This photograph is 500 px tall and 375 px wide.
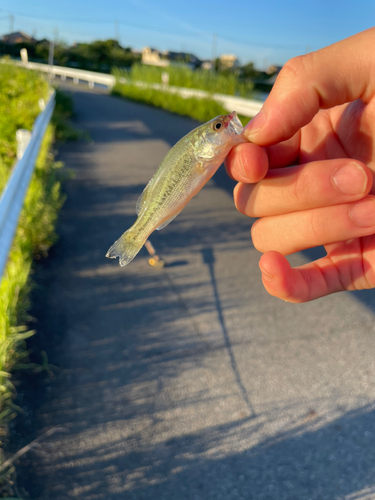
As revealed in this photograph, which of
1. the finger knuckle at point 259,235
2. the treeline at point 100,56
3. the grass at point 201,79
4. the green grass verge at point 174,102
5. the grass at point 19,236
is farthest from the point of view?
the treeline at point 100,56

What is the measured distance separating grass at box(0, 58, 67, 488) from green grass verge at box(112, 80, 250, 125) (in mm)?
5627

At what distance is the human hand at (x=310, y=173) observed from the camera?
164 cm

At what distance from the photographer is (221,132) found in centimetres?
147

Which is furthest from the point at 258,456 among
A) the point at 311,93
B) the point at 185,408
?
the point at 311,93

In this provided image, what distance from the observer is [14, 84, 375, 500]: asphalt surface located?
2697 millimetres

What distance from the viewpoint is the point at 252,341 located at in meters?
3.98

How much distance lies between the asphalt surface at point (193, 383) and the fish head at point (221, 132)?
2.28m

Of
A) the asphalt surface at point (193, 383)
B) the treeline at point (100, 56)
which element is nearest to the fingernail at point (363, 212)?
the asphalt surface at point (193, 383)

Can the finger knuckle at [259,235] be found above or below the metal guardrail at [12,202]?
above

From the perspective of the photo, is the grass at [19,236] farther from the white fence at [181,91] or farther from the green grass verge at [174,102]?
the green grass verge at [174,102]

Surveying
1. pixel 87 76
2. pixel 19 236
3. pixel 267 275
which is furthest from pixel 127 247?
pixel 87 76

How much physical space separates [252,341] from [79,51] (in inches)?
1841

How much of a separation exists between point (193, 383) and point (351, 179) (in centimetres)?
246

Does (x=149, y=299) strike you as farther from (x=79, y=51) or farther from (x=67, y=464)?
(x=79, y=51)
